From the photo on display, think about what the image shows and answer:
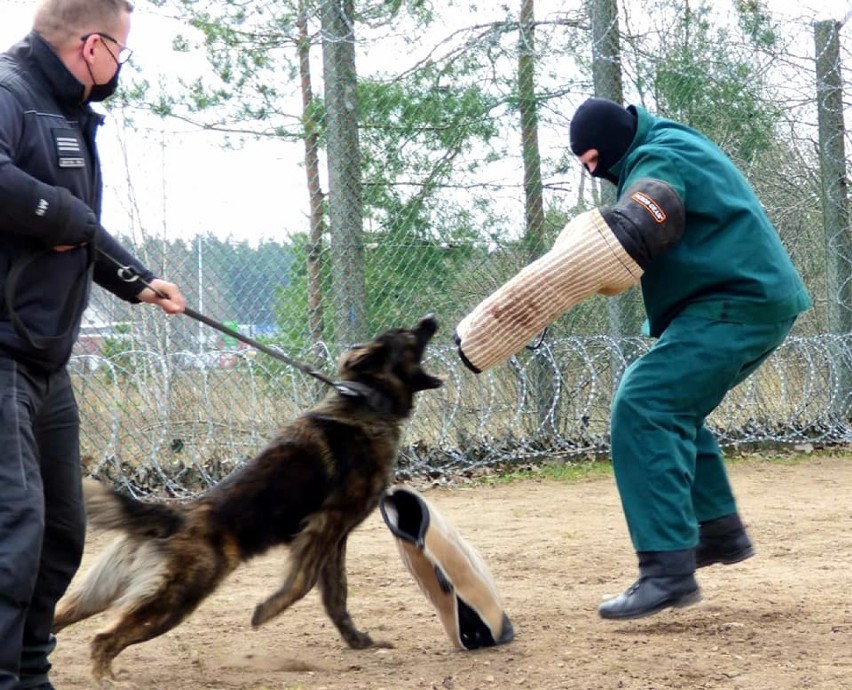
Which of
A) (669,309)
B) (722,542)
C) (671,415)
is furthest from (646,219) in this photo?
(722,542)

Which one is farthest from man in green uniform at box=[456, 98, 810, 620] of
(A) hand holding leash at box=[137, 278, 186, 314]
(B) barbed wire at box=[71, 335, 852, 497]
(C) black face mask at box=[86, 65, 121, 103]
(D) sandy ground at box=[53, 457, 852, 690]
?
(B) barbed wire at box=[71, 335, 852, 497]

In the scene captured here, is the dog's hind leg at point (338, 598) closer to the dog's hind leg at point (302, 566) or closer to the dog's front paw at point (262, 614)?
the dog's hind leg at point (302, 566)

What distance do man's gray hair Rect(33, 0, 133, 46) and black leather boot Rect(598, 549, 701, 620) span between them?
103 inches

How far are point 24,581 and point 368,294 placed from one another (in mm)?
5745

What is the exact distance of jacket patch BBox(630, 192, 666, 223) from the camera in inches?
151

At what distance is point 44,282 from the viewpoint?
3062 mm

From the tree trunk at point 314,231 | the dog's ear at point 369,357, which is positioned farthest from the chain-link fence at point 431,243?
the dog's ear at point 369,357

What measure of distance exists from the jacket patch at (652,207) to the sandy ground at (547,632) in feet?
4.97

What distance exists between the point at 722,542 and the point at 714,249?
4.13 feet

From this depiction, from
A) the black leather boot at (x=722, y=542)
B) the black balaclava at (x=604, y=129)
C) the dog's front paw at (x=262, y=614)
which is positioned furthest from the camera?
the black leather boot at (x=722, y=542)

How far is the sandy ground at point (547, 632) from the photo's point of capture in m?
3.58

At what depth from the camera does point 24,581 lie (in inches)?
113

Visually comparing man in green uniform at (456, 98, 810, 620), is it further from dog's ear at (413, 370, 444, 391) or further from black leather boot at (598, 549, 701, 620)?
dog's ear at (413, 370, 444, 391)

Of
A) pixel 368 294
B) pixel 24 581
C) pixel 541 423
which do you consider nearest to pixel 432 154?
pixel 368 294
